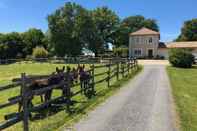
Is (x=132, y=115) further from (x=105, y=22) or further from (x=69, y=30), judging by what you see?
(x=105, y=22)

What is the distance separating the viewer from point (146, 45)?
69438 millimetres

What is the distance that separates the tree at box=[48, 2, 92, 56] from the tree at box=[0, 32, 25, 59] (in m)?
14.9

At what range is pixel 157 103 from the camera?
1152 cm

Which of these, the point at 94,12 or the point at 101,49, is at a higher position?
the point at 94,12

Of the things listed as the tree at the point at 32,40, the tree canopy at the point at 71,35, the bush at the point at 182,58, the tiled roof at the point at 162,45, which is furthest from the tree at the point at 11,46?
the bush at the point at 182,58

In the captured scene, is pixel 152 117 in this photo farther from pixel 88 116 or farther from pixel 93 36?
pixel 93 36

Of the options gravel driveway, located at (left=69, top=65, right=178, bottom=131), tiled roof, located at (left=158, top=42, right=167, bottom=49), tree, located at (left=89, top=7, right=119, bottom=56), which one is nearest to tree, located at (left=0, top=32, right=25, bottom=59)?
tree, located at (left=89, top=7, right=119, bottom=56)

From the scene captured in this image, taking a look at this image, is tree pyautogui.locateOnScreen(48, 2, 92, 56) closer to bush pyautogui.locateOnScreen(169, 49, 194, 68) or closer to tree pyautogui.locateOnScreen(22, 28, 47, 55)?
tree pyautogui.locateOnScreen(22, 28, 47, 55)

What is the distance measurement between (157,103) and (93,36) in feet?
175

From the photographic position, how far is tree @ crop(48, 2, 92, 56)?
60.8 meters

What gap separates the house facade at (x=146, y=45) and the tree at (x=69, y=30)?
1329 centimetres

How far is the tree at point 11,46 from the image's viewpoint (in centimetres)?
7212

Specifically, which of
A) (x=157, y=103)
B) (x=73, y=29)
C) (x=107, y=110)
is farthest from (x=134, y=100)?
(x=73, y=29)

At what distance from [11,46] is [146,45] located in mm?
32238
